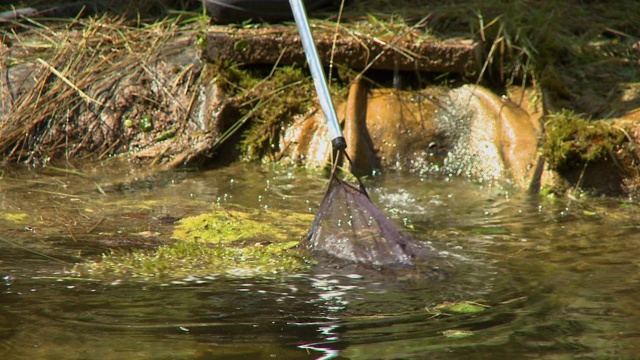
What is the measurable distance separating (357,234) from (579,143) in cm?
155

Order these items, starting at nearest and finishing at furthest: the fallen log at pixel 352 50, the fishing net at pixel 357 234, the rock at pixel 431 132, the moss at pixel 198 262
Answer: the moss at pixel 198 262
the fishing net at pixel 357 234
the rock at pixel 431 132
the fallen log at pixel 352 50

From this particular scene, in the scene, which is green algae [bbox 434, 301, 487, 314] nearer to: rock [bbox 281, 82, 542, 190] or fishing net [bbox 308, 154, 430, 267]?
fishing net [bbox 308, 154, 430, 267]

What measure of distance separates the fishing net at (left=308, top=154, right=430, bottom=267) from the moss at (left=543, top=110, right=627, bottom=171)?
4.28 feet

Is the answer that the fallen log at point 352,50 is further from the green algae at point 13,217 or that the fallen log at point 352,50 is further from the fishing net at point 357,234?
the green algae at point 13,217

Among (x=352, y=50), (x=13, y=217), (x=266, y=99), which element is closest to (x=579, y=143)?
(x=352, y=50)

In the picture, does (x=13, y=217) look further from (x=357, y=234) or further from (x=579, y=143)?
(x=579, y=143)

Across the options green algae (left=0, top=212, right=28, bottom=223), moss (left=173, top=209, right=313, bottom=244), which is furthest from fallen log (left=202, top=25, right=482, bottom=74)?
green algae (left=0, top=212, right=28, bottom=223)

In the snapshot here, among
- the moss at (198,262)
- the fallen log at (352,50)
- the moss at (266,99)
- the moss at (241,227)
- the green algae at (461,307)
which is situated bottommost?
the green algae at (461,307)

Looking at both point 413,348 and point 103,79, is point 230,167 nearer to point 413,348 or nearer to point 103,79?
point 103,79

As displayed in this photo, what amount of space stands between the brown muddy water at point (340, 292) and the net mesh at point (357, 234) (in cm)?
15

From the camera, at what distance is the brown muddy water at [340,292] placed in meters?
2.22

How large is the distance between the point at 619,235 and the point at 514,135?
3.93 ft

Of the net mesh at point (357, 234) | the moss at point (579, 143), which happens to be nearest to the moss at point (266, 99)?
the moss at point (579, 143)

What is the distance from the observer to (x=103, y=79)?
212 inches
